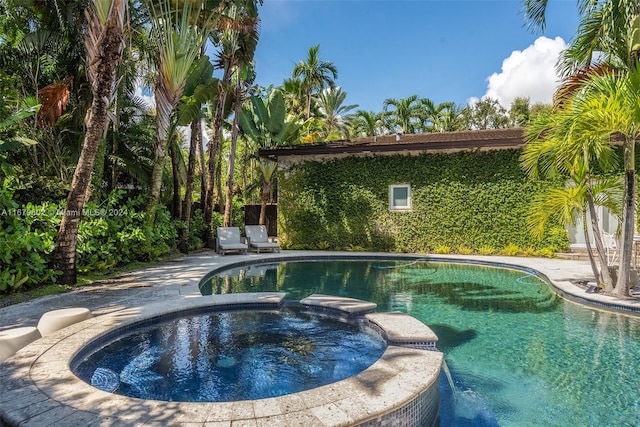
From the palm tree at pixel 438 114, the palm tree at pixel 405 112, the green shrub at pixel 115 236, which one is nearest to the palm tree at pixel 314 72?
the palm tree at pixel 405 112

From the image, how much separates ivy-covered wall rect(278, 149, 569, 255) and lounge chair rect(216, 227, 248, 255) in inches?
113

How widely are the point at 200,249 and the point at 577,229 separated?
1565 cm

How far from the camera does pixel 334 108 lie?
37.4m

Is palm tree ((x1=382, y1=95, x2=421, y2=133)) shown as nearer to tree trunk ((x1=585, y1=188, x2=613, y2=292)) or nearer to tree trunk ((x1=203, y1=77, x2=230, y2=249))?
tree trunk ((x1=203, y1=77, x2=230, y2=249))

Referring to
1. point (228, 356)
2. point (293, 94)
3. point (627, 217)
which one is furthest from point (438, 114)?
point (228, 356)

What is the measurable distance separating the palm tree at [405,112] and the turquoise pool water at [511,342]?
2623 cm

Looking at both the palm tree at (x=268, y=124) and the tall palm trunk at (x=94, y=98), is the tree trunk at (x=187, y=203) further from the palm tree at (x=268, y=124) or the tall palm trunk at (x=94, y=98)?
the tall palm trunk at (x=94, y=98)

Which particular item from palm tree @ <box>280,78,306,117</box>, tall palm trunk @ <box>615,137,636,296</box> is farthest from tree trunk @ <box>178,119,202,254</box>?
palm tree @ <box>280,78,306,117</box>

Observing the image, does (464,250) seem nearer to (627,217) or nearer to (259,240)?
(627,217)

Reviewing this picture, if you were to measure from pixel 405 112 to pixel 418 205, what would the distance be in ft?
69.3

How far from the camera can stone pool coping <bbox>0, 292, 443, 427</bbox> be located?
2863mm

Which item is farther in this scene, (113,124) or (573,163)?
(113,124)

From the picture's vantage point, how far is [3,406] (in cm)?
306

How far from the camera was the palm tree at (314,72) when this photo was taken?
29.7 metres
